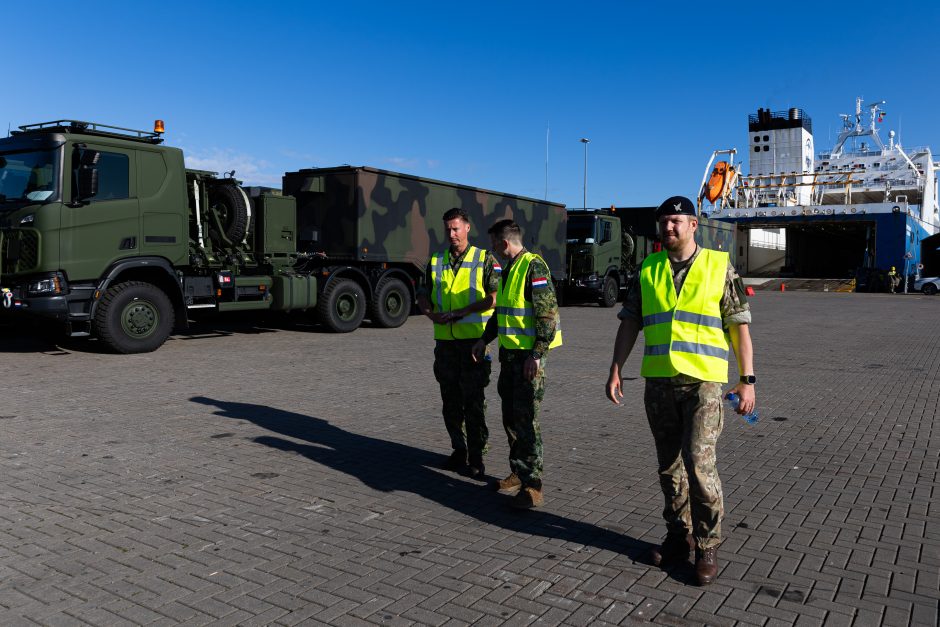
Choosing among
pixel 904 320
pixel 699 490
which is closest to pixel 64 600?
pixel 699 490

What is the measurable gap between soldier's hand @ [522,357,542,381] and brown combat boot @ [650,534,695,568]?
1160 mm

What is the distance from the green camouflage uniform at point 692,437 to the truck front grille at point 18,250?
353 inches

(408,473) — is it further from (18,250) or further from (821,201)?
(821,201)

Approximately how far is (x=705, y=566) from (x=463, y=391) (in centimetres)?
206

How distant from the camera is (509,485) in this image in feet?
16.3

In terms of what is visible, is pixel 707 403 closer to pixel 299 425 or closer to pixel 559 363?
pixel 299 425

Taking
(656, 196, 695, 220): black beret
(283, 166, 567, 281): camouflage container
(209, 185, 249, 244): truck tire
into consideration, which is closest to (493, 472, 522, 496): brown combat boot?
(656, 196, 695, 220): black beret

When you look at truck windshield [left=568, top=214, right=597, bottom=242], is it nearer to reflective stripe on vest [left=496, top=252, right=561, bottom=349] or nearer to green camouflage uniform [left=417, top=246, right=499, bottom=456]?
green camouflage uniform [left=417, top=246, right=499, bottom=456]

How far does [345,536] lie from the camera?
4.13 m

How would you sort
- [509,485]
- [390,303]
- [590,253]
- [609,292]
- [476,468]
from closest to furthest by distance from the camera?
[509,485] → [476,468] → [390,303] → [590,253] → [609,292]

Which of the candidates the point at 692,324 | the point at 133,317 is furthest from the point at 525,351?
the point at 133,317

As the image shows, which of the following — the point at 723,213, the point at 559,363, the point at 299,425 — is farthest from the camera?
the point at 723,213

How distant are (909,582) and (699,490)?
1021mm

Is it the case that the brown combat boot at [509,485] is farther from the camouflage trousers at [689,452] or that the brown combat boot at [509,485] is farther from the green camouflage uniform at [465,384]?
the camouflage trousers at [689,452]
